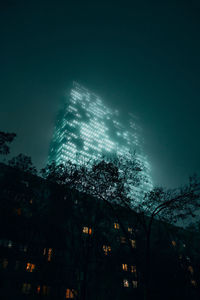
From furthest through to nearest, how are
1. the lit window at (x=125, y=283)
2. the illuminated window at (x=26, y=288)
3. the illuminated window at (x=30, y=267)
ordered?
the lit window at (x=125, y=283), the illuminated window at (x=30, y=267), the illuminated window at (x=26, y=288)

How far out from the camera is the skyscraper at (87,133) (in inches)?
5108

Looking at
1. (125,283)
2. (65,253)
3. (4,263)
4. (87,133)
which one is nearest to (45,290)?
(65,253)

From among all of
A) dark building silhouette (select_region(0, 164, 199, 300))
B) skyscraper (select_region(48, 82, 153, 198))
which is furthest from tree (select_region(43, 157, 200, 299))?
skyscraper (select_region(48, 82, 153, 198))

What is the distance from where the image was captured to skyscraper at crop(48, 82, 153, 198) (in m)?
130

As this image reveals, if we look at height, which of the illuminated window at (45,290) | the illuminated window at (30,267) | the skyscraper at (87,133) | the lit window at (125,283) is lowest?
the illuminated window at (45,290)

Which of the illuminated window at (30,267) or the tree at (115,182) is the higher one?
the tree at (115,182)

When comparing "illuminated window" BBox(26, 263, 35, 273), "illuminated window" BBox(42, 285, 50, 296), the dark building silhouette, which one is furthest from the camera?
"illuminated window" BBox(42, 285, 50, 296)

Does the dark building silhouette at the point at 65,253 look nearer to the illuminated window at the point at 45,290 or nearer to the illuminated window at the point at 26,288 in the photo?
the illuminated window at the point at 26,288

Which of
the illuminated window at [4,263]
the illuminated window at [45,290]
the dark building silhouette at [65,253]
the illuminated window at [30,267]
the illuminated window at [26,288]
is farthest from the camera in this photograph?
the illuminated window at [45,290]

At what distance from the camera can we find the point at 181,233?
4053cm

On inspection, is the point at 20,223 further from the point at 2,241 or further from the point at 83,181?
the point at 83,181

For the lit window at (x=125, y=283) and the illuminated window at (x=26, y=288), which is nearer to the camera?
the illuminated window at (x=26, y=288)

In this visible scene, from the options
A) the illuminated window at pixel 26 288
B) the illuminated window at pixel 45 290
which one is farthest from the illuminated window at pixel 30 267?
the illuminated window at pixel 45 290

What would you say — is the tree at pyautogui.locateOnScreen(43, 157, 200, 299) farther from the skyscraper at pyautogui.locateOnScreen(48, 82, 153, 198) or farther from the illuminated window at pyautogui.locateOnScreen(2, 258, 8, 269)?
the skyscraper at pyautogui.locateOnScreen(48, 82, 153, 198)
